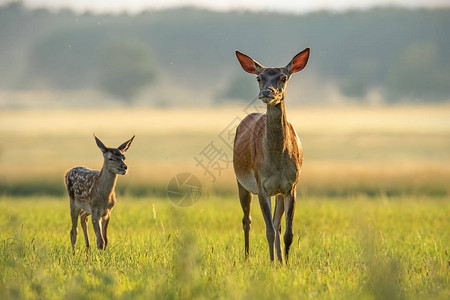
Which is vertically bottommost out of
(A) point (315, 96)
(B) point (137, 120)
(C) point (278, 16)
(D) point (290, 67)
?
(D) point (290, 67)

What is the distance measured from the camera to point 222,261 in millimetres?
8719

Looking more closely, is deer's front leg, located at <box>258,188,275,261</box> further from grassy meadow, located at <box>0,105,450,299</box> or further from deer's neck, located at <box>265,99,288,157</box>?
deer's neck, located at <box>265,99,288,157</box>

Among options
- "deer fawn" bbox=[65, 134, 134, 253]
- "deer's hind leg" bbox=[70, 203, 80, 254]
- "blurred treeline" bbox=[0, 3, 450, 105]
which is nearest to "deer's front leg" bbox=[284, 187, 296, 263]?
"deer fawn" bbox=[65, 134, 134, 253]

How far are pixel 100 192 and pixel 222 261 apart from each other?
2439 mm

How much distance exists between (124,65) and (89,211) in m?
123

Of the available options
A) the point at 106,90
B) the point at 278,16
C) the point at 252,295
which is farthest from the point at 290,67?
the point at 278,16

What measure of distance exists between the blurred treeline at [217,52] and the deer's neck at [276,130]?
107 metres

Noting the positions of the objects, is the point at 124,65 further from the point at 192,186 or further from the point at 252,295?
the point at 252,295

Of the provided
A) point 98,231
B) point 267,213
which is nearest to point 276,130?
point 267,213

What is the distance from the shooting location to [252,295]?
250 inches

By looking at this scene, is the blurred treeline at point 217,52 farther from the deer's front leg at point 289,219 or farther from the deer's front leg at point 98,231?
the deer's front leg at point 98,231

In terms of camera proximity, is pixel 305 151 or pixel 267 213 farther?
pixel 305 151

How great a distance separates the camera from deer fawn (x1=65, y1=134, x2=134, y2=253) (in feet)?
32.5

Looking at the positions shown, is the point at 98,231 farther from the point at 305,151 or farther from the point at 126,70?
the point at 126,70
